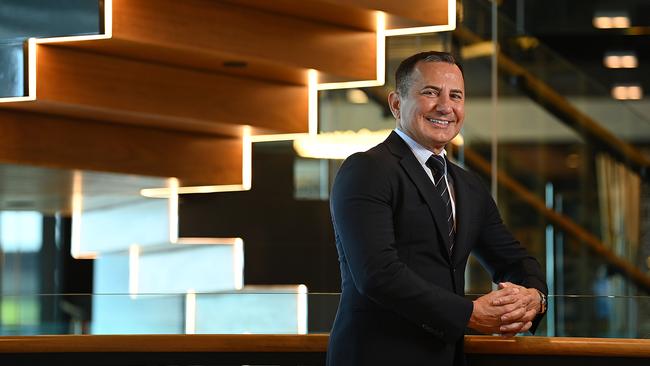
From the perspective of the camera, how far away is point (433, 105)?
Result: 223 centimetres

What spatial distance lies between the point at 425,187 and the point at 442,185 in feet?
0.26

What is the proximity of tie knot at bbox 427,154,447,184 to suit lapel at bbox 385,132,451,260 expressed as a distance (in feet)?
0.16

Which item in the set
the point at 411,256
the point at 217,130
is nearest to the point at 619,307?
the point at 411,256

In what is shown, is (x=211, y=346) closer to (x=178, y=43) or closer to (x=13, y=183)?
(x=178, y=43)

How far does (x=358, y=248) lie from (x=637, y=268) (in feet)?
13.3

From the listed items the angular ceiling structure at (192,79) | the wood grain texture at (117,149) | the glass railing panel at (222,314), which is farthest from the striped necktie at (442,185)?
the wood grain texture at (117,149)

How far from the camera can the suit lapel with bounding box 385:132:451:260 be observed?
215 cm

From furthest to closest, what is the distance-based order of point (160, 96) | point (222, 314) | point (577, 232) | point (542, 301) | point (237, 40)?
point (577, 232), point (160, 96), point (237, 40), point (222, 314), point (542, 301)

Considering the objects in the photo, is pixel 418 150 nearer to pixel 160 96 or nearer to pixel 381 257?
pixel 381 257

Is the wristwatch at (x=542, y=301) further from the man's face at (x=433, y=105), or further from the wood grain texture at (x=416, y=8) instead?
the wood grain texture at (x=416, y=8)

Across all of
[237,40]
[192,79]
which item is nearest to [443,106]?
[237,40]

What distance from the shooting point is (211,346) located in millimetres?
2682

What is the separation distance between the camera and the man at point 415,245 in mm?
2057

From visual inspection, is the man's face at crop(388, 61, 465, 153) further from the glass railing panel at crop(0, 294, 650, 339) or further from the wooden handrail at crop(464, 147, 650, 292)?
the wooden handrail at crop(464, 147, 650, 292)
